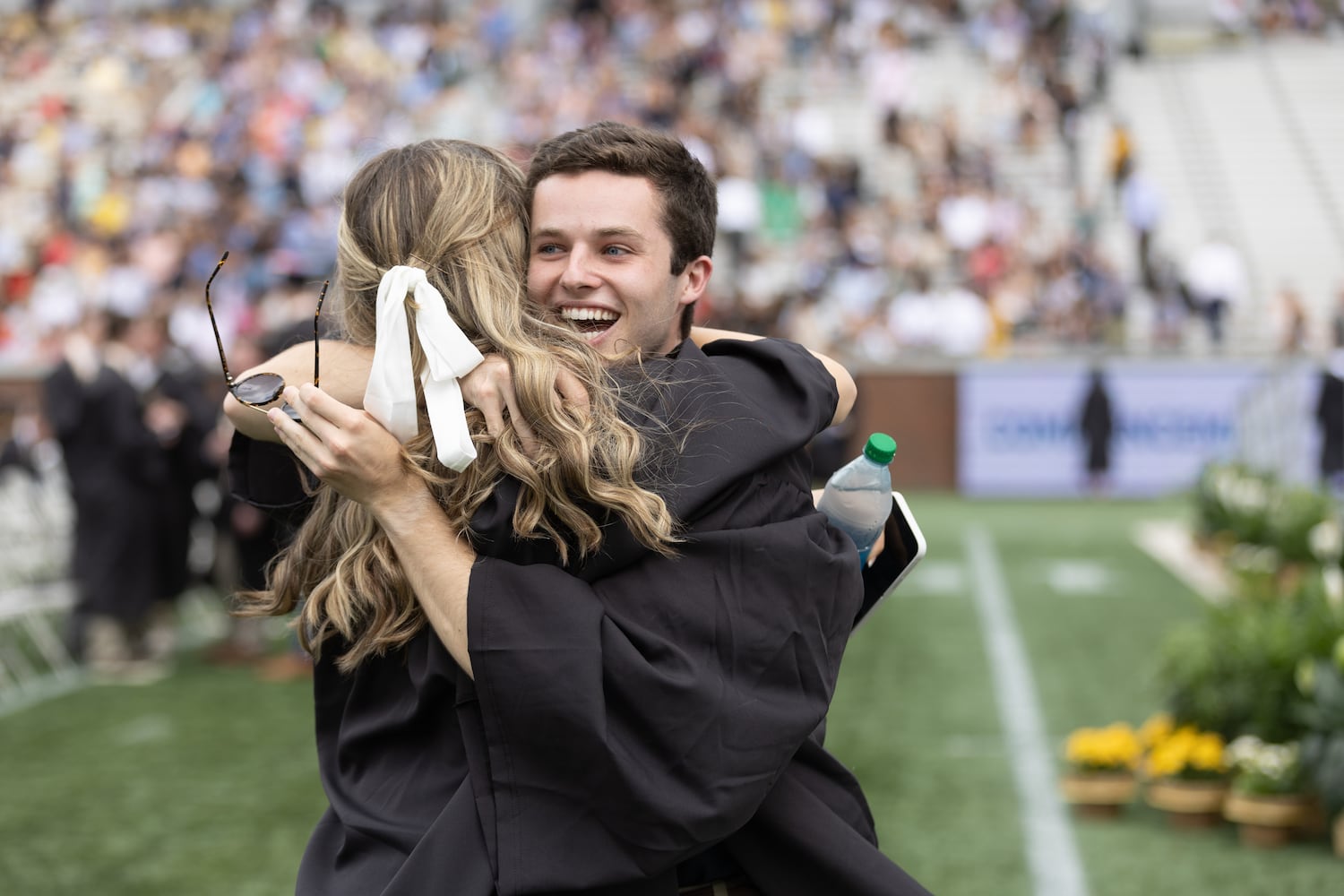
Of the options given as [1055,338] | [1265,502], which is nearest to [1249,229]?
[1055,338]

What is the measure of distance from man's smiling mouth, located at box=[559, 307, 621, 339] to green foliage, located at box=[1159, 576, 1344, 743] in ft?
15.6

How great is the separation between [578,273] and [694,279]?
0.88 ft

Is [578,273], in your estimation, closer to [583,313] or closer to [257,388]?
[583,313]

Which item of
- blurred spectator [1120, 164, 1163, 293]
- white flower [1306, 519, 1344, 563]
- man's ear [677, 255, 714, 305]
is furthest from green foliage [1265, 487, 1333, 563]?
blurred spectator [1120, 164, 1163, 293]

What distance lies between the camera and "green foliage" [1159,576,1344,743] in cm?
657

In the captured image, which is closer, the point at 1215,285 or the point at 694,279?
A: the point at 694,279

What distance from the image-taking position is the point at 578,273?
90.7 inches

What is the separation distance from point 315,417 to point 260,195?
24672 mm

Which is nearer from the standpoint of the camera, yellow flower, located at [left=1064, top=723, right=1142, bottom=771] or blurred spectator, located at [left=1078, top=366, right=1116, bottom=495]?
yellow flower, located at [left=1064, top=723, right=1142, bottom=771]

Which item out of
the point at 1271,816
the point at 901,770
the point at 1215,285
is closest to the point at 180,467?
the point at 901,770

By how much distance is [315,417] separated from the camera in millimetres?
2061

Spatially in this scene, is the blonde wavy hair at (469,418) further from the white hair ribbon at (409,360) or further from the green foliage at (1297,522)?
the green foliage at (1297,522)

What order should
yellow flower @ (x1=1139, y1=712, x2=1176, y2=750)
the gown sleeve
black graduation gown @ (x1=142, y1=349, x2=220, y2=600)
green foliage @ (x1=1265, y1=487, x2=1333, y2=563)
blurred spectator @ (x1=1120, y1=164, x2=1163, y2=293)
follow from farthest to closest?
blurred spectator @ (x1=1120, y1=164, x2=1163, y2=293)
green foliage @ (x1=1265, y1=487, x2=1333, y2=563)
black graduation gown @ (x1=142, y1=349, x2=220, y2=600)
yellow flower @ (x1=1139, y1=712, x2=1176, y2=750)
the gown sleeve

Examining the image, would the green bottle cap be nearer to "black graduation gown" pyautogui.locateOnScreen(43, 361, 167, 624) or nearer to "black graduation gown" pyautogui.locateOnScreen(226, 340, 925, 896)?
"black graduation gown" pyautogui.locateOnScreen(226, 340, 925, 896)
